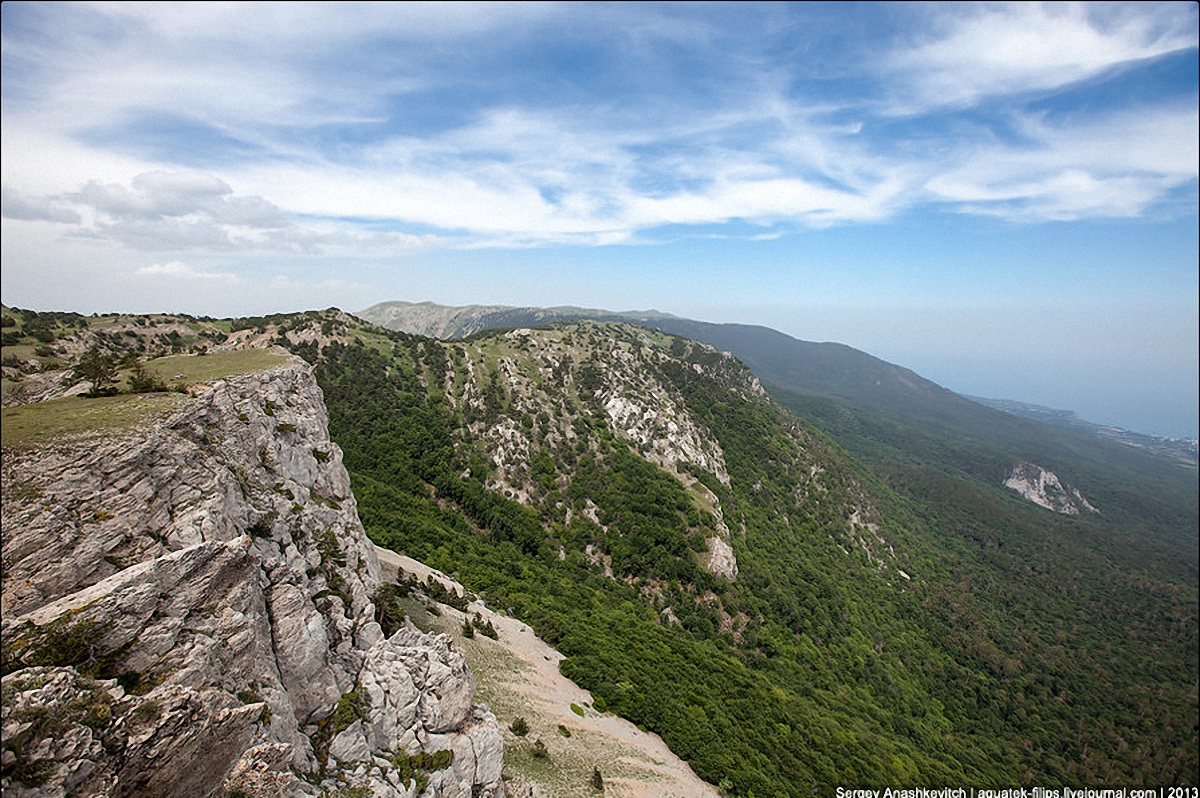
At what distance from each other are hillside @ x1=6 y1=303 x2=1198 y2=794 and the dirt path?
120 inches

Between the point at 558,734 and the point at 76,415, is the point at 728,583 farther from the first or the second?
the point at 76,415

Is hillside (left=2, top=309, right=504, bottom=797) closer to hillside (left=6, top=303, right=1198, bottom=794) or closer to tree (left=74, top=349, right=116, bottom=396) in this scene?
tree (left=74, top=349, right=116, bottom=396)

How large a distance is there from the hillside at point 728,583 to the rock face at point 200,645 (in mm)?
15403

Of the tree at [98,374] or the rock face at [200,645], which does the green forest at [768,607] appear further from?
the tree at [98,374]

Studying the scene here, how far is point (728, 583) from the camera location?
81.2m

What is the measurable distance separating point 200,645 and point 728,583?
77.7 meters

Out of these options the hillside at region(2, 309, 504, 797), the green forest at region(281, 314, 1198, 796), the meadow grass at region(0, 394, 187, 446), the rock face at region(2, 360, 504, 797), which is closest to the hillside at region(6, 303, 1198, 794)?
the green forest at region(281, 314, 1198, 796)

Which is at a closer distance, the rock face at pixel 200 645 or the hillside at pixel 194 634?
the rock face at pixel 200 645

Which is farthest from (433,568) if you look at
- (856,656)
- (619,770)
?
(856,656)

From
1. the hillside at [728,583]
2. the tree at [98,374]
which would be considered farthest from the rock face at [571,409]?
the tree at [98,374]

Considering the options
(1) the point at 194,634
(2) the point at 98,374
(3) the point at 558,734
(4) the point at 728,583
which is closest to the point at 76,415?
(2) the point at 98,374

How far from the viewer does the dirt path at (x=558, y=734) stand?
1134 inches

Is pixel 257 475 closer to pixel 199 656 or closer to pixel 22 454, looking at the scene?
pixel 22 454

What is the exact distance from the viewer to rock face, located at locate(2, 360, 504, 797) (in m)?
13.2
